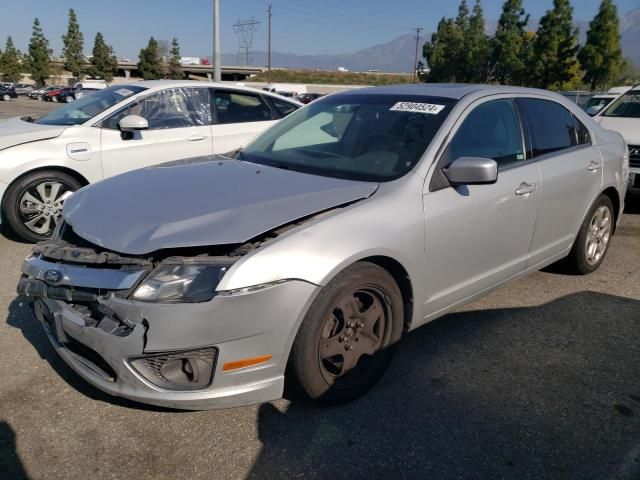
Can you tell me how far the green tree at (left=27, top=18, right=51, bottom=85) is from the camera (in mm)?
75688

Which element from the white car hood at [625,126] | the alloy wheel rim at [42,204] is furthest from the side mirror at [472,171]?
the white car hood at [625,126]

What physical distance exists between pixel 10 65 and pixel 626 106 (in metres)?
88.8

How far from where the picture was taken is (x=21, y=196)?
5.22 meters

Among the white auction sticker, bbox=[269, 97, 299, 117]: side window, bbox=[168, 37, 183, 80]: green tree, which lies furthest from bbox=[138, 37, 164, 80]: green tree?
the white auction sticker

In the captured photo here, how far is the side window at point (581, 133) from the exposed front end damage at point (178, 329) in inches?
118

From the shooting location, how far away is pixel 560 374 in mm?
3195

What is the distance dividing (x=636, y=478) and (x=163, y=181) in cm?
274

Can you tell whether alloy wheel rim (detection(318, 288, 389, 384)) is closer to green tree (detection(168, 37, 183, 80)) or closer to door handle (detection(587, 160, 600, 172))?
door handle (detection(587, 160, 600, 172))

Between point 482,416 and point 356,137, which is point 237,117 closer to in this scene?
point 356,137

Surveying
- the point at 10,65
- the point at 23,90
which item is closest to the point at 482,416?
the point at 23,90

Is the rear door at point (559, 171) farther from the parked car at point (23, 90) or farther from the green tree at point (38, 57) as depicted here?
the green tree at point (38, 57)

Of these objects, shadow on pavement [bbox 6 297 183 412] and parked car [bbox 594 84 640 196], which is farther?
parked car [bbox 594 84 640 196]

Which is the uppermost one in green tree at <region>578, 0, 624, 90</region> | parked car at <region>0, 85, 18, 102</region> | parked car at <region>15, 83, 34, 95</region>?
green tree at <region>578, 0, 624, 90</region>

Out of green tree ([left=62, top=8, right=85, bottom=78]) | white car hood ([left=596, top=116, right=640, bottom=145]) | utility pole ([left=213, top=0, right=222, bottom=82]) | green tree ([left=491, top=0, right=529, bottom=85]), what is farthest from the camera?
green tree ([left=62, top=8, right=85, bottom=78])
